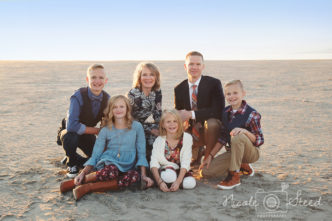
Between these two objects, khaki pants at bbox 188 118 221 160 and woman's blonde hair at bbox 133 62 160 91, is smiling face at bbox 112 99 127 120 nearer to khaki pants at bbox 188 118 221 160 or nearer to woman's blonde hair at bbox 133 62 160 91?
woman's blonde hair at bbox 133 62 160 91

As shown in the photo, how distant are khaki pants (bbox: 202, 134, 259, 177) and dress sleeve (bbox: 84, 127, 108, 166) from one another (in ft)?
5.02

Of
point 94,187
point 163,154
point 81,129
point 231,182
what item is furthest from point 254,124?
point 81,129

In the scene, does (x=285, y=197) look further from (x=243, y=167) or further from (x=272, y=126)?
(x=272, y=126)

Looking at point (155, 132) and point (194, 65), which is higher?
point (194, 65)

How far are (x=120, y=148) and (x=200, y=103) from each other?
155 cm

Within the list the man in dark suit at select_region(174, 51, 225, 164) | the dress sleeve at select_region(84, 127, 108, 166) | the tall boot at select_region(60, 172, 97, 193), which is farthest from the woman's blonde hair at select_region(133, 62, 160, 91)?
the tall boot at select_region(60, 172, 97, 193)

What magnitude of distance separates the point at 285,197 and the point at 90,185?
2489 mm

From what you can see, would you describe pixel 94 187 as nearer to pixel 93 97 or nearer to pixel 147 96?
pixel 93 97

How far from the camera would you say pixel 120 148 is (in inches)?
162

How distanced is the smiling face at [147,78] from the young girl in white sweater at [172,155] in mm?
639

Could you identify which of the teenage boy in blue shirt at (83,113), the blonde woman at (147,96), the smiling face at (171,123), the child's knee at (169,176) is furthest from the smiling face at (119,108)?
the child's knee at (169,176)

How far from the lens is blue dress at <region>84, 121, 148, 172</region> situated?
4050 mm

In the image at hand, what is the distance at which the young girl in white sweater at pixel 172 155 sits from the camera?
3949 mm

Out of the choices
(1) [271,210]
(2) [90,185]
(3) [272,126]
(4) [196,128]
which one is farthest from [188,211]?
(3) [272,126]
